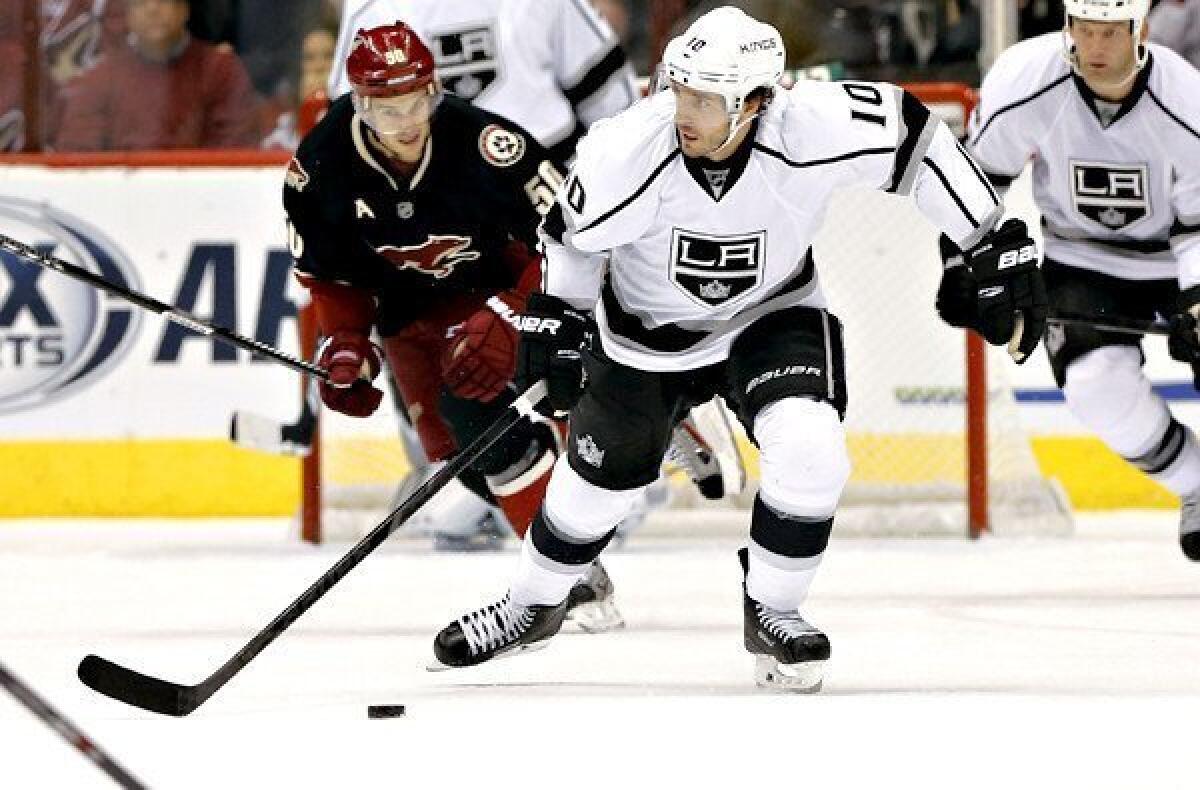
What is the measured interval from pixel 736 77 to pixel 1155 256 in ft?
5.54

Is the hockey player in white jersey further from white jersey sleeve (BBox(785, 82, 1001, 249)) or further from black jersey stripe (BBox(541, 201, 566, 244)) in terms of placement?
black jersey stripe (BBox(541, 201, 566, 244))

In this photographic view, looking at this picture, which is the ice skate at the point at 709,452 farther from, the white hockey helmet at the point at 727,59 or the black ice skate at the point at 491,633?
the white hockey helmet at the point at 727,59

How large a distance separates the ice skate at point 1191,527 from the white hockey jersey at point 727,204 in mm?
1369

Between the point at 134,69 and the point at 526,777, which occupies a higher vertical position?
the point at 134,69

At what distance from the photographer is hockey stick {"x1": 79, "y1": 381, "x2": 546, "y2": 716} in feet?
11.7

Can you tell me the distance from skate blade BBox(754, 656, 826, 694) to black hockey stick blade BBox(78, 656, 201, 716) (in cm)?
81

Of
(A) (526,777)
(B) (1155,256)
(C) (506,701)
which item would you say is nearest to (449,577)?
(B) (1155,256)

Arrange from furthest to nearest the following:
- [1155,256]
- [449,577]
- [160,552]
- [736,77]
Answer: [160,552] → [449,577] → [1155,256] → [736,77]

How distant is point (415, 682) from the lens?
158 inches

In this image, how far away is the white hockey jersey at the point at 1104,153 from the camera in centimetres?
495

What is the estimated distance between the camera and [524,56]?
19.3 ft

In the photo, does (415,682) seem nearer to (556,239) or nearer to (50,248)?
(556,239)

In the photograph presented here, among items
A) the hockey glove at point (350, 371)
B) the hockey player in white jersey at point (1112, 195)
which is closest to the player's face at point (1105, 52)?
the hockey player in white jersey at point (1112, 195)

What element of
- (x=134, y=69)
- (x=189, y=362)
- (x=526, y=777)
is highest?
(x=134, y=69)
